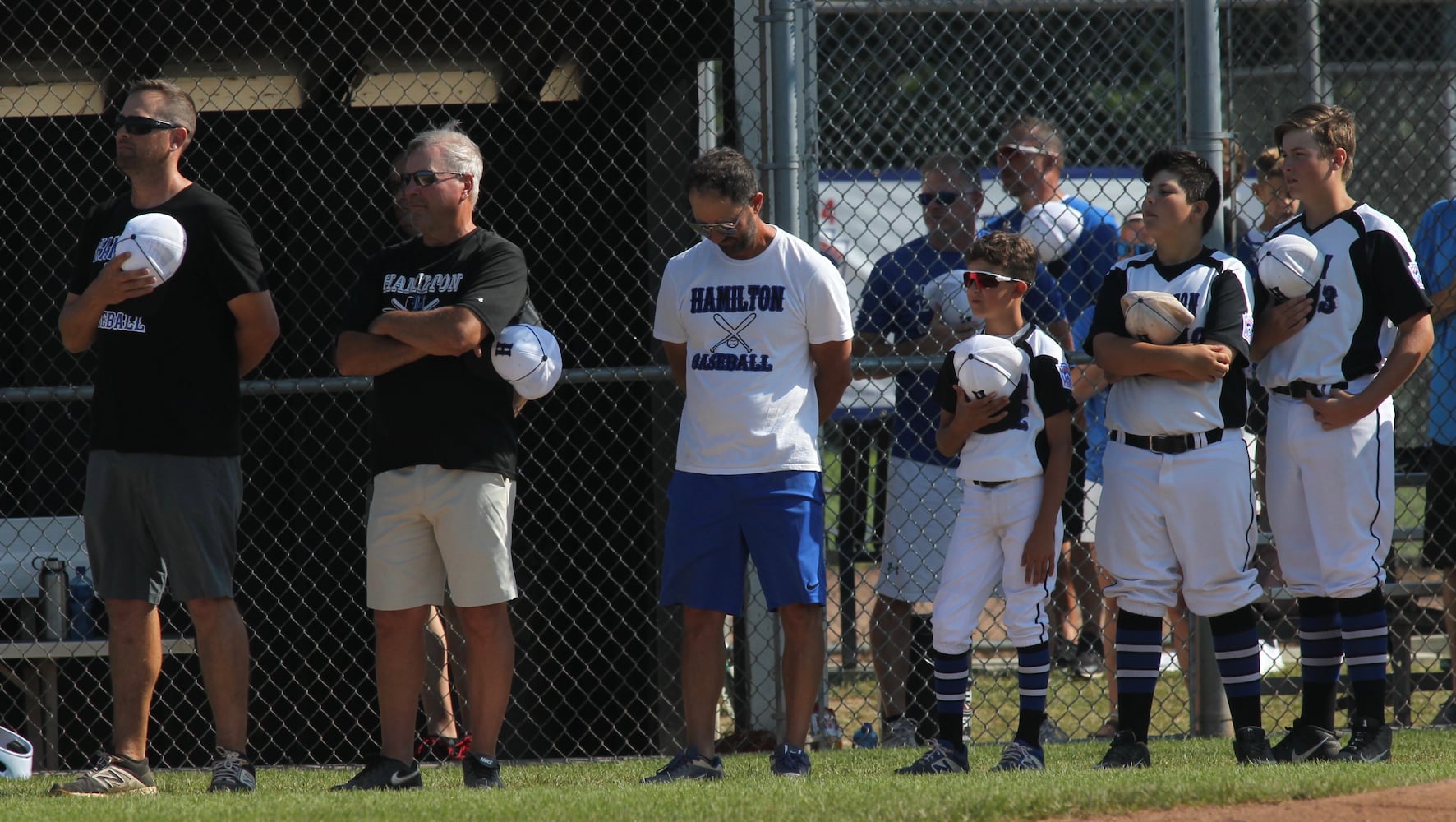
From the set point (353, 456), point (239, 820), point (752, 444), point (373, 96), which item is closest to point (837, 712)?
point (353, 456)

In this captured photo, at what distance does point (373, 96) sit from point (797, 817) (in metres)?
4.31

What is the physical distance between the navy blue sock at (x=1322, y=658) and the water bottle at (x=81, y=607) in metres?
4.45

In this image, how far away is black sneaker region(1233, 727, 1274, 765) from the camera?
13.8 feet

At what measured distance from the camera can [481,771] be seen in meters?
4.25

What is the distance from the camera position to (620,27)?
623cm

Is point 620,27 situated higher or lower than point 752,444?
higher

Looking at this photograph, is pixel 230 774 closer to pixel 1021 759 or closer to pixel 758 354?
pixel 758 354

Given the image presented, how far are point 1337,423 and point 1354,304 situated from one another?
1.18 feet

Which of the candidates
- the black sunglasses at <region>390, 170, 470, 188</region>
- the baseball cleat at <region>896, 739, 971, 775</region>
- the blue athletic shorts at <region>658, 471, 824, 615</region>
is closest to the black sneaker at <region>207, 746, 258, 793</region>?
the blue athletic shorts at <region>658, 471, 824, 615</region>

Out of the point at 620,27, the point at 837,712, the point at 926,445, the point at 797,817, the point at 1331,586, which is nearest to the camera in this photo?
the point at 797,817

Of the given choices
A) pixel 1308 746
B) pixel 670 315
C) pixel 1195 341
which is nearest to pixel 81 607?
pixel 670 315

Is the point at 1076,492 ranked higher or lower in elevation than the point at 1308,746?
higher

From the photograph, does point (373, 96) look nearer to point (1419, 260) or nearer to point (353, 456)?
point (353, 456)

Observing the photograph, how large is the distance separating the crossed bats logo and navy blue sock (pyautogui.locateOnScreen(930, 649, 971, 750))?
106 cm
